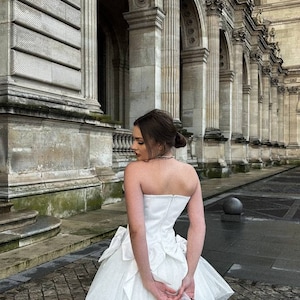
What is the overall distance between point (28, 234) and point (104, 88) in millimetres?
15456

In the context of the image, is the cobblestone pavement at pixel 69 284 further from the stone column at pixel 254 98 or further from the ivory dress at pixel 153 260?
the stone column at pixel 254 98

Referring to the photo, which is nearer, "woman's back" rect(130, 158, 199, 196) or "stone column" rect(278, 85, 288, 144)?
"woman's back" rect(130, 158, 199, 196)

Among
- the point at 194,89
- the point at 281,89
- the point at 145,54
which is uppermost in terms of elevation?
the point at 281,89

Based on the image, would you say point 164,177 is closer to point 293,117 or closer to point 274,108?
point 274,108

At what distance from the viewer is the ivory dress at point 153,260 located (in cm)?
194

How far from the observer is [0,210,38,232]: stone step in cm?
546

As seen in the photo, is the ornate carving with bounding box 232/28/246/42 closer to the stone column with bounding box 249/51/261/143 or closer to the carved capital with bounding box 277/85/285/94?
the stone column with bounding box 249/51/261/143

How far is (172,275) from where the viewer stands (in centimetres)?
194

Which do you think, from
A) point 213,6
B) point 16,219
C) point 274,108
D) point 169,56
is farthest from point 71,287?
point 274,108

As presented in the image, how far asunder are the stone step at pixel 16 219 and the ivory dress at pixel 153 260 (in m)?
3.75

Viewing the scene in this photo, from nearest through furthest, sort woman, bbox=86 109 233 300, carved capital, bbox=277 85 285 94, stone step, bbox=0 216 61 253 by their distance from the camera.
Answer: woman, bbox=86 109 233 300 < stone step, bbox=0 216 61 253 < carved capital, bbox=277 85 285 94

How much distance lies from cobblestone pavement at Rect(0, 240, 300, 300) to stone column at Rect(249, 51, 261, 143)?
25062mm

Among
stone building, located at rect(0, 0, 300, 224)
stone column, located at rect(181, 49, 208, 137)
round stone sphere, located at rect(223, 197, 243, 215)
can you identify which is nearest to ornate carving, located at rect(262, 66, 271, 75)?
stone building, located at rect(0, 0, 300, 224)

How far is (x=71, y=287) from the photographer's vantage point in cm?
395
